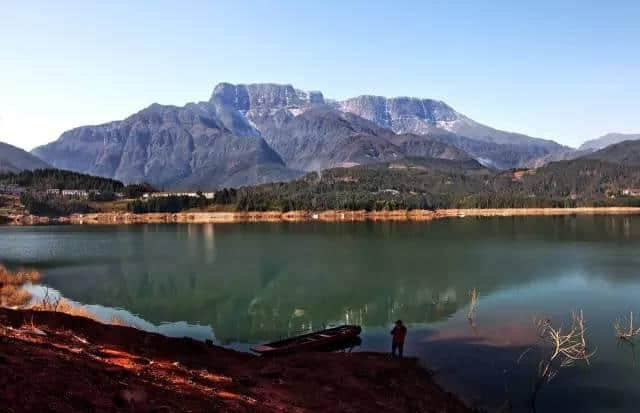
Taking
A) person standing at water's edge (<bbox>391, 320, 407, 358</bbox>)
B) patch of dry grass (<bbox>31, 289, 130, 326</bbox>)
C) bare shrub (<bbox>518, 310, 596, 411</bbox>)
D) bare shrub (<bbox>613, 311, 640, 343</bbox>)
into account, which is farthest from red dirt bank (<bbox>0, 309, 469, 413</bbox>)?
bare shrub (<bbox>613, 311, 640, 343</bbox>)

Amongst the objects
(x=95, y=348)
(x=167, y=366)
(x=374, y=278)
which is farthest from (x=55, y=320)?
(x=374, y=278)

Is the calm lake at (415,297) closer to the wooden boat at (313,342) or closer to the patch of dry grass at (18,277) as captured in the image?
the wooden boat at (313,342)

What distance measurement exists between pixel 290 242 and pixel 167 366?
98897mm

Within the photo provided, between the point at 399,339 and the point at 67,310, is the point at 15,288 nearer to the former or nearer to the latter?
the point at 67,310

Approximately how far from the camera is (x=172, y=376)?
62.4 feet

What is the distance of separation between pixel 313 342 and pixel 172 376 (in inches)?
526

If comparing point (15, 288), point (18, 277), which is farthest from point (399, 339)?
point (18, 277)

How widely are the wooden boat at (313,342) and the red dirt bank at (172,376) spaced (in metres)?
2.24

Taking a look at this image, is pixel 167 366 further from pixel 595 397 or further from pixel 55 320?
pixel 595 397

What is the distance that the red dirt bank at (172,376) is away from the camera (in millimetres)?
14828

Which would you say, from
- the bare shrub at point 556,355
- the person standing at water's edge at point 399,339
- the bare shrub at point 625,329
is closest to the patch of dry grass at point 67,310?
the person standing at water's edge at point 399,339

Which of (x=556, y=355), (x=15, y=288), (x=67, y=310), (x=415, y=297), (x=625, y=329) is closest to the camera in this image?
(x=556, y=355)

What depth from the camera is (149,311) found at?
46469 millimetres

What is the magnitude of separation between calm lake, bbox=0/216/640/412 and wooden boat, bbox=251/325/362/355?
1.35 meters
